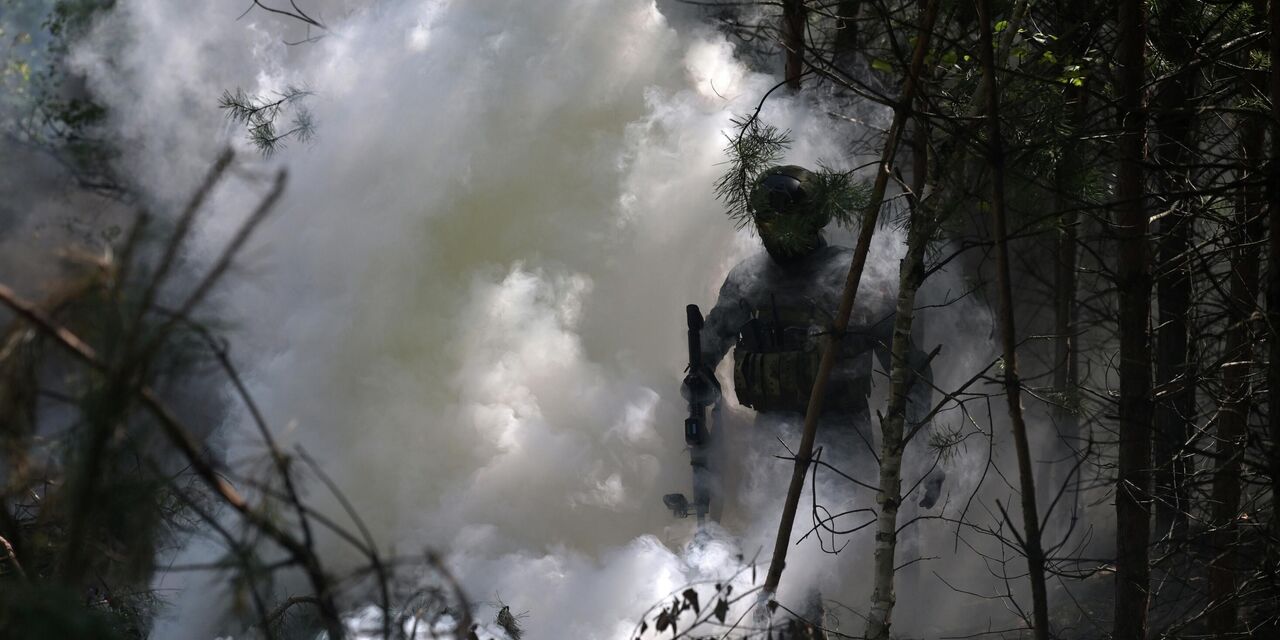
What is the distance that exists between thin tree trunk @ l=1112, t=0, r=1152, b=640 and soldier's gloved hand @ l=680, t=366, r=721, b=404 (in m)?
2.42

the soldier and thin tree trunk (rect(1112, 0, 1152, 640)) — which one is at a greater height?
the soldier

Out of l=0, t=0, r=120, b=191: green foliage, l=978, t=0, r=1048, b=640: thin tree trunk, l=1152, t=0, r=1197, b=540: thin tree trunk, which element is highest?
l=0, t=0, r=120, b=191: green foliage

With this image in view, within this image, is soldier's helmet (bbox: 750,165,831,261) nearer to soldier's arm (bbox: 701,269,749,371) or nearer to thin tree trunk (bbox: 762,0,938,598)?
soldier's arm (bbox: 701,269,749,371)

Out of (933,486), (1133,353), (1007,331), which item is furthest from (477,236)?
(1007,331)

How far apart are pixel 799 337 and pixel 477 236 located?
13.8 ft

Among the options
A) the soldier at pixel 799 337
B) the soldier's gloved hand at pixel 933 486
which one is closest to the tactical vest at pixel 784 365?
the soldier at pixel 799 337

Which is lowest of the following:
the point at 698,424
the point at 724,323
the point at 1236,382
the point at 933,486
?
the point at 1236,382

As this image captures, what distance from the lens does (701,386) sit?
18.1 feet

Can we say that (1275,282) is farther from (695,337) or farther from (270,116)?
(270,116)

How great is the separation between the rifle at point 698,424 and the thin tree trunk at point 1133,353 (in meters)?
2.40

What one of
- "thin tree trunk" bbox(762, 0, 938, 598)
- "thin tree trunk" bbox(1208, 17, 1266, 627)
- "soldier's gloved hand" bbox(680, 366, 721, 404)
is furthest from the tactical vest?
"thin tree trunk" bbox(762, 0, 938, 598)

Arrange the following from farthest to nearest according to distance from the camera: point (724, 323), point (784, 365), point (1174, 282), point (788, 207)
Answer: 1. point (724, 323)
2. point (784, 365)
3. point (788, 207)
4. point (1174, 282)

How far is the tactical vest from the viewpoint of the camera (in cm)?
523

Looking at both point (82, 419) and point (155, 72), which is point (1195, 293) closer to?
point (82, 419)
